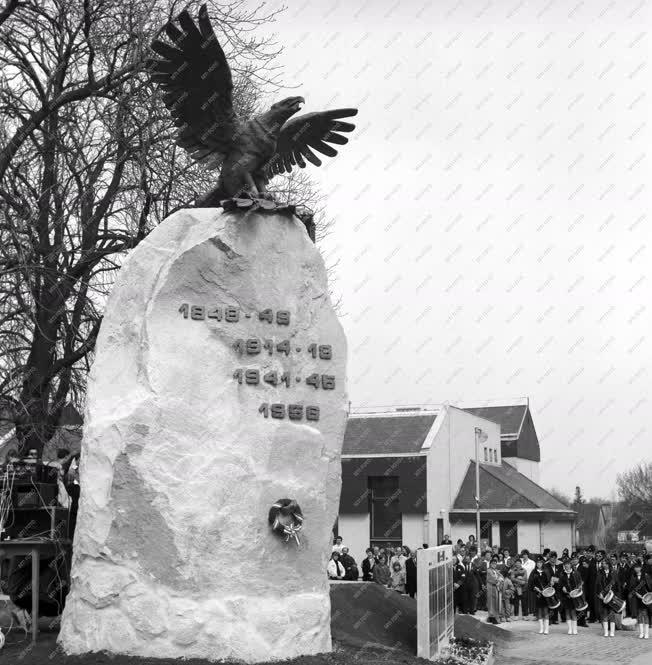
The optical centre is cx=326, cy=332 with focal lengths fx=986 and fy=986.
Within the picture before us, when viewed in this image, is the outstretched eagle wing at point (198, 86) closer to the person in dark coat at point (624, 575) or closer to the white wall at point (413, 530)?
the person in dark coat at point (624, 575)

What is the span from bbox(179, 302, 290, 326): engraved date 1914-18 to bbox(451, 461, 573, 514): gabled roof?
29321 millimetres

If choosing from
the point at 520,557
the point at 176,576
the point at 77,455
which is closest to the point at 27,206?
the point at 77,455

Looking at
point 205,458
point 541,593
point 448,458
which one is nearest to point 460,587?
point 541,593

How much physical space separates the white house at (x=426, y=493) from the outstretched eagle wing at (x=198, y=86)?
2803 cm

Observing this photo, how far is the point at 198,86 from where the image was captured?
12.6 meters

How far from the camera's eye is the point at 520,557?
91.1ft

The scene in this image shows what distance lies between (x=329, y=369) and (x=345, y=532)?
27.9 m

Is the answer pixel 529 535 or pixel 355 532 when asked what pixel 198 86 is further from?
pixel 529 535

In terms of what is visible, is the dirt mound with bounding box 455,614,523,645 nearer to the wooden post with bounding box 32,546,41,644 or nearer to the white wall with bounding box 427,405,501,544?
the wooden post with bounding box 32,546,41,644

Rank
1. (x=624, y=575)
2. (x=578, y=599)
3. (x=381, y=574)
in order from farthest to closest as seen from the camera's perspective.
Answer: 1. (x=381, y=574)
2. (x=624, y=575)
3. (x=578, y=599)

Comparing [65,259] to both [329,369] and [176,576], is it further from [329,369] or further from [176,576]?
[176,576]

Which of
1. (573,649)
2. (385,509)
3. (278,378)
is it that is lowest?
(573,649)

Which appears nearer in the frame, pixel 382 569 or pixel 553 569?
pixel 553 569

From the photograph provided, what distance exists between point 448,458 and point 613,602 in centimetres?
2050
